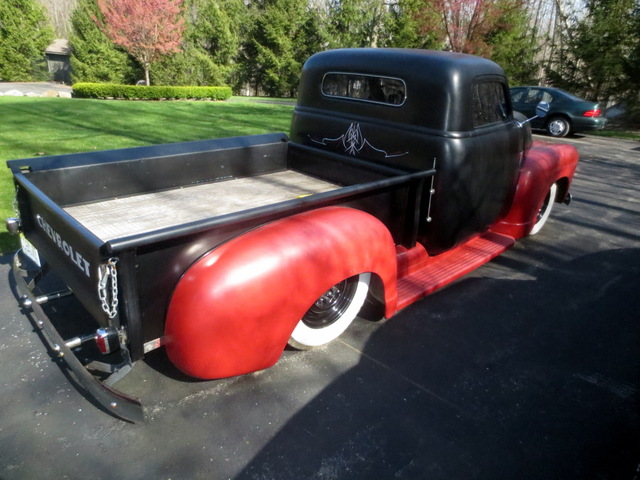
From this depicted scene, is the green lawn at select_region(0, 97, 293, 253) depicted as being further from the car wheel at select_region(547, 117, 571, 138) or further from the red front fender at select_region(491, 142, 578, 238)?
the car wheel at select_region(547, 117, 571, 138)

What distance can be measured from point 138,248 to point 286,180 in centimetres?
216

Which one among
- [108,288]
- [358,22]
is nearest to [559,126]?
[108,288]

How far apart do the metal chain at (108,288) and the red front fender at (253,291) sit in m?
0.26

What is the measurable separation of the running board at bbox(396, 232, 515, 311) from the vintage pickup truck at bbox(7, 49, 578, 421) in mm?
16

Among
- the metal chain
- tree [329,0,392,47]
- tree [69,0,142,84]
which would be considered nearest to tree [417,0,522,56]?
→ tree [329,0,392,47]

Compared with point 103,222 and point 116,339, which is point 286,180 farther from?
point 116,339

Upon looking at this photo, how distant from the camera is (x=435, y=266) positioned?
12.0 ft

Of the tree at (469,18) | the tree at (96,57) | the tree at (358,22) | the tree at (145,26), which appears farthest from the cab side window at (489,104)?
the tree at (96,57)

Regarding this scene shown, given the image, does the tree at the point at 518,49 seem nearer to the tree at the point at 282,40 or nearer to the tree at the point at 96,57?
the tree at the point at 282,40

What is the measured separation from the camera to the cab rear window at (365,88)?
338 cm

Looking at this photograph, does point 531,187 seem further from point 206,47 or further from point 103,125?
point 206,47

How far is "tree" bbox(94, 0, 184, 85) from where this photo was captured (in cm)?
2300

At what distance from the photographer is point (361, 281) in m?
2.90

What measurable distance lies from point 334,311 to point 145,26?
2540 centimetres
